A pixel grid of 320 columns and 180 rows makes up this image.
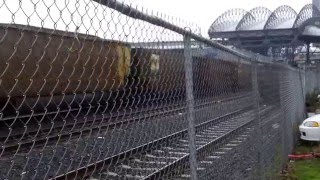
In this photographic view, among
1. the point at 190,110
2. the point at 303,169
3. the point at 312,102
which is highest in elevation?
the point at 190,110

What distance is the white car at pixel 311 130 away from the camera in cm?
1126

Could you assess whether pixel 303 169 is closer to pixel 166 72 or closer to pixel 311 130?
pixel 311 130

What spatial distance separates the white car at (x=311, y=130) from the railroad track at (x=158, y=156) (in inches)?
229

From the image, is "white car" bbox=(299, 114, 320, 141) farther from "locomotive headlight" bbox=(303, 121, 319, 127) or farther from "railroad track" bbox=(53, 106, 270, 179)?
"railroad track" bbox=(53, 106, 270, 179)

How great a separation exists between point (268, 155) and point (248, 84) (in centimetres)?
124

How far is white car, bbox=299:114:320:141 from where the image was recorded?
36.9 ft

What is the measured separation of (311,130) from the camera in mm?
11258

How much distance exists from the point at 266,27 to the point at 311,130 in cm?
2443

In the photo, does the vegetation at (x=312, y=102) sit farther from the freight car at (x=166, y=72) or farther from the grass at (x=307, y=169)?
the freight car at (x=166, y=72)

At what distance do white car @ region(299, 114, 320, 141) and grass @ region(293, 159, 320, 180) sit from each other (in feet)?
4.95

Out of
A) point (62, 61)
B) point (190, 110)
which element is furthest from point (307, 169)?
point (190, 110)

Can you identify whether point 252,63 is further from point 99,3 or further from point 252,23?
point 252,23

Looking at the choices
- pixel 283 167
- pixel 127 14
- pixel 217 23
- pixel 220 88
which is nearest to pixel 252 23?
pixel 217 23

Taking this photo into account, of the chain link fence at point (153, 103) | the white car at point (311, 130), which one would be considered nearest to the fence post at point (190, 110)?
the chain link fence at point (153, 103)
